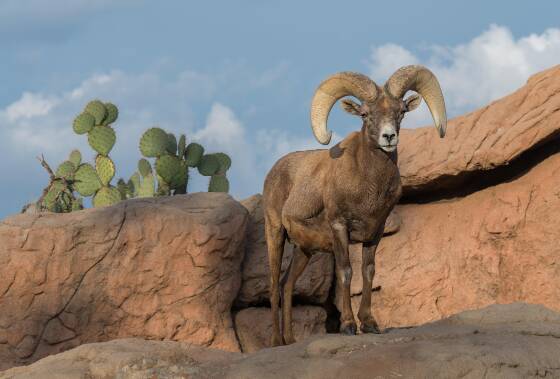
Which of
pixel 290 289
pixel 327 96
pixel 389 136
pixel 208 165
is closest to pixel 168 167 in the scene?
pixel 208 165

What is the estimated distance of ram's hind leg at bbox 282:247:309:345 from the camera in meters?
8.73

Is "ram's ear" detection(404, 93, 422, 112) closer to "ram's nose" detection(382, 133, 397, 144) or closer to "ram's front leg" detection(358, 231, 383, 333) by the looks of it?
"ram's nose" detection(382, 133, 397, 144)

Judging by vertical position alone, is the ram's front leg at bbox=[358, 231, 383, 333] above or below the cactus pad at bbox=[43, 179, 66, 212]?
below

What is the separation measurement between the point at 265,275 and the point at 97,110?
15.9 feet

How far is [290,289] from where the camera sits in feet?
28.9

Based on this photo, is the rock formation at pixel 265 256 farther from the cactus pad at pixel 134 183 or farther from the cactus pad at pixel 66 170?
the cactus pad at pixel 134 183

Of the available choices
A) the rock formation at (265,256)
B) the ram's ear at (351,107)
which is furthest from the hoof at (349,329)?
the rock formation at (265,256)

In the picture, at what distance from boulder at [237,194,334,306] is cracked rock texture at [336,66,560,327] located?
400mm

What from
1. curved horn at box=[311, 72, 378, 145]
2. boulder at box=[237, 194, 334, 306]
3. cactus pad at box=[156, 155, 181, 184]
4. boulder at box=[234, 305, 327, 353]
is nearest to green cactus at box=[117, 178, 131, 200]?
cactus pad at box=[156, 155, 181, 184]

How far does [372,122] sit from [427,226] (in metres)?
3.92

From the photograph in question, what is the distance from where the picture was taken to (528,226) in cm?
1043

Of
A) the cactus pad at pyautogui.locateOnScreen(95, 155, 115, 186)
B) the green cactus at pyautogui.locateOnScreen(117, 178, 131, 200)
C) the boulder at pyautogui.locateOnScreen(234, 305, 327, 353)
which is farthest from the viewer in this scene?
the green cactus at pyautogui.locateOnScreen(117, 178, 131, 200)

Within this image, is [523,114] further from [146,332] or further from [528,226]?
[146,332]

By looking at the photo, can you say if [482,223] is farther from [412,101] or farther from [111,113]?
[111,113]
